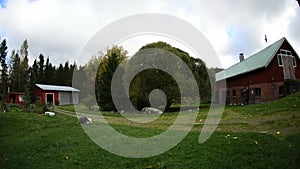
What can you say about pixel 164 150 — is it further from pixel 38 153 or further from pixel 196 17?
pixel 196 17

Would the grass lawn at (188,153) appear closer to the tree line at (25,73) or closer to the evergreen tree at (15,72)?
the tree line at (25,73)

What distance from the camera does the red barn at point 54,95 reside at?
33.9m

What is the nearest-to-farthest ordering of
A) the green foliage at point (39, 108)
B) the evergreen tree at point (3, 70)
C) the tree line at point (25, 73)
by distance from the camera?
the green foliage at point (39, 108) → the evergreen tree at point (3, 70) → the tree line at point (25, 73)

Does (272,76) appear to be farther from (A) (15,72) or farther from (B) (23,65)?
(B) (23,65)

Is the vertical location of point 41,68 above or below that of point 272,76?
above

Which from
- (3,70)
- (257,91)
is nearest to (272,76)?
(257,91)

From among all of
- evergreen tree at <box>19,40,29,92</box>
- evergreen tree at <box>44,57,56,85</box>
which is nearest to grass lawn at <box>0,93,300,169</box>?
evergreen tree at <box>19,40,29,92</box>

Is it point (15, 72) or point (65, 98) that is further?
point (15, 72)

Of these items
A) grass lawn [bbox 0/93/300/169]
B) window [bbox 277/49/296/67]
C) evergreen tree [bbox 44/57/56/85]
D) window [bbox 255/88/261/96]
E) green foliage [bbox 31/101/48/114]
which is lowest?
grass lawn [bbox 0/93/300/169]

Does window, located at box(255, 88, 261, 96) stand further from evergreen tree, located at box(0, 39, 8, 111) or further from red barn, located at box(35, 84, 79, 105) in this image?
red barn, located at box(35, 84, 79, 105)

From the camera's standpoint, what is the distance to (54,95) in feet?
116

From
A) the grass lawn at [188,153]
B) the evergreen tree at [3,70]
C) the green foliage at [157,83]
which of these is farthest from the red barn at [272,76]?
the evergreen tree at [3,70]

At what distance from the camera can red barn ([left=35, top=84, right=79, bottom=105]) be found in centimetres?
3394

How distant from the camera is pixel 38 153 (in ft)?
21.3
